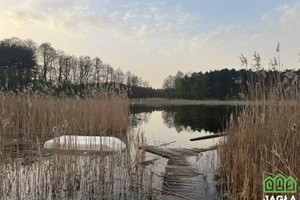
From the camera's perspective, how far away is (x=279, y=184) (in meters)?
2.26

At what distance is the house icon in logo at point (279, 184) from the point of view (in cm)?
211

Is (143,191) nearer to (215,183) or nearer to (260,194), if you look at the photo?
(215,183)

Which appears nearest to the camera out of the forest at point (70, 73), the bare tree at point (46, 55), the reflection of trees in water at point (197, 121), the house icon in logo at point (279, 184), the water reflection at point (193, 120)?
the house icon in logo at point (279, 184)

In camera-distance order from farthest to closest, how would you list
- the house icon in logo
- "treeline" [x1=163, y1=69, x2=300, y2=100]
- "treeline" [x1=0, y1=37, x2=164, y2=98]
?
1. "treeline" [x1=163, y1=69, x2=300, y2=100]
2. "treeline" [x1=0, y1=37, x2=164, y2=98]
3. the house icon in logo

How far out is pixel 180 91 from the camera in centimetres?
5522

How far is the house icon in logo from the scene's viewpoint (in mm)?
2105

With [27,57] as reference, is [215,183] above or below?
below

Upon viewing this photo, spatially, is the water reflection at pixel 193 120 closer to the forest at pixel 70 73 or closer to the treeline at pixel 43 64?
the forest at pixel 70 73

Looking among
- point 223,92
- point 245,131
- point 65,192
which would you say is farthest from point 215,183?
point 223,92

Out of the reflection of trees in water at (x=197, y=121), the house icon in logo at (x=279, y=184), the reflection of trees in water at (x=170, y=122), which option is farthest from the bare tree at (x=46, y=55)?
the house icon in logo at (x=279, y=184)

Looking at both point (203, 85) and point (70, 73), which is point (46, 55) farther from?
point (203, 85)

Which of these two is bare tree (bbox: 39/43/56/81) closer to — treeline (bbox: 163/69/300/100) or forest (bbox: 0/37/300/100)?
forest (bbox: 0/37/300/100)

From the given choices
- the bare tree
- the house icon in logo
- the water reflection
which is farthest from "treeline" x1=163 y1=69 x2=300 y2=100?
the house icon in logo

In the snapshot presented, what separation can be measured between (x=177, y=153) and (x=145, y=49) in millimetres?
12023
